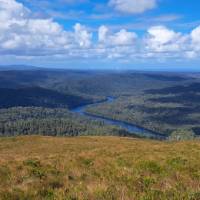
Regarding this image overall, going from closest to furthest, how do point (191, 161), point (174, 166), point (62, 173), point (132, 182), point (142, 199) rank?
point (142, 199), point (132, 182), point (62, 173), point (174, 166), point (191, 161)

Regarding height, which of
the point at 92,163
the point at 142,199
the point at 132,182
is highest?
the point at 142,199

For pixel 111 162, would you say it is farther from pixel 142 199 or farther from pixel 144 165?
pixel 142 199

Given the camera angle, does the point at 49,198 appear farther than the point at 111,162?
No

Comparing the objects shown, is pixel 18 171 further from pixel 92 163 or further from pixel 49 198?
pixel 49 198

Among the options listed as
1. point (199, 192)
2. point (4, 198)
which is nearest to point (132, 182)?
point (199, 192)

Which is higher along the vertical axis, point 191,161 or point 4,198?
point 4,198

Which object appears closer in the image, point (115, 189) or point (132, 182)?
point (115, 189)

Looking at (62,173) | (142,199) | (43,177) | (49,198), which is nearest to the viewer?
(142,199)

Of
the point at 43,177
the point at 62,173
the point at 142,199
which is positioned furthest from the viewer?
the point at 62,173

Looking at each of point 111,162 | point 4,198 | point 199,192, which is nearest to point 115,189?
point 199,192

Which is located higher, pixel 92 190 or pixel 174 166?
pixel 92 190
